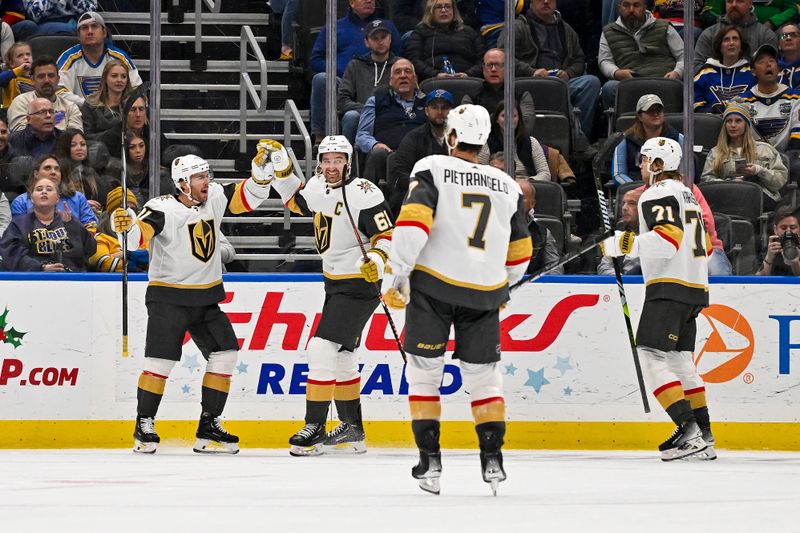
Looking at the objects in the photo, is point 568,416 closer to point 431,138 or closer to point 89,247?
point 431,138

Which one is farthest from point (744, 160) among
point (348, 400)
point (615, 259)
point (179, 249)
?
point (179, 249)

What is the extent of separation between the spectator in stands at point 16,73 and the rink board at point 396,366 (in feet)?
3.98

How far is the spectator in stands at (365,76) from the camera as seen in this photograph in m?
7.98

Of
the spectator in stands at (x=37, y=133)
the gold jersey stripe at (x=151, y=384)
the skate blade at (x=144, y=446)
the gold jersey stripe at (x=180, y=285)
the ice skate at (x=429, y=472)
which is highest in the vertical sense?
the spectator in stands at (x=37, y=133)

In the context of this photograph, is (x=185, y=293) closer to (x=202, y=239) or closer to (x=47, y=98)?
(x=202, y=239)

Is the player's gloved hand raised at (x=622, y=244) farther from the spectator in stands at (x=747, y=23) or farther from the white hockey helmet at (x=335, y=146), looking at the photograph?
the spectator in stands at (x=747, y=23)

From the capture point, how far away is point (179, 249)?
708 centimetres

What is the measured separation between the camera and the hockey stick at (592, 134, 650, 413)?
287 inches

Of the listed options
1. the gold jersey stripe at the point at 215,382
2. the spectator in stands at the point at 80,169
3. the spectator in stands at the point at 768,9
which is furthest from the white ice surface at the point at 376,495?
the spectator in stands at the point at 768,9

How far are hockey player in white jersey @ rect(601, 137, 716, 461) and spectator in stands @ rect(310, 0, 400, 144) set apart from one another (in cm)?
191

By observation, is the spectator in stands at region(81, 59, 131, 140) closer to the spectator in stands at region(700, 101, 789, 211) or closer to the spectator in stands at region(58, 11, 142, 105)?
the spectator in stands at region(58, 11, 142, 105)

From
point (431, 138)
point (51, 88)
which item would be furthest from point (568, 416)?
point (51, 88)

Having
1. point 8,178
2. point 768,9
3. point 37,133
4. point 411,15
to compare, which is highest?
point 768,9

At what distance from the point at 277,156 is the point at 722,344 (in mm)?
2654
